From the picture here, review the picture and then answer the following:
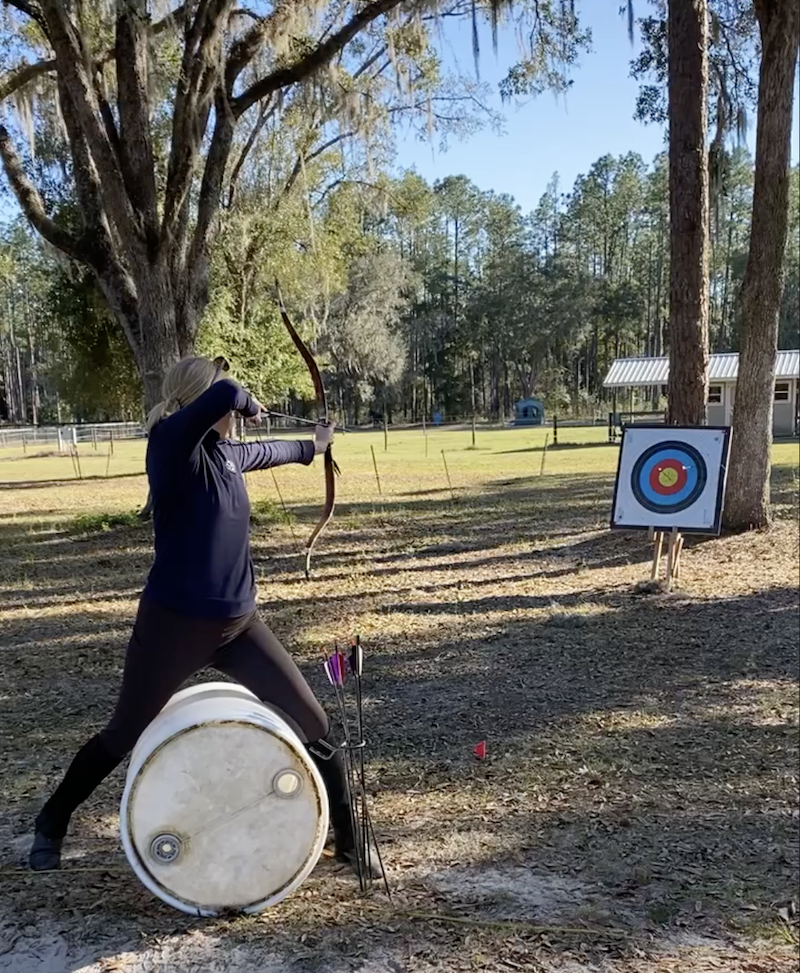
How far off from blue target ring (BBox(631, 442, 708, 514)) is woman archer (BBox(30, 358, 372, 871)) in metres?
4.37

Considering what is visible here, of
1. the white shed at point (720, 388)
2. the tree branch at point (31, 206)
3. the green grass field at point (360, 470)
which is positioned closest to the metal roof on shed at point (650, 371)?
the white shed at point (720, 388)

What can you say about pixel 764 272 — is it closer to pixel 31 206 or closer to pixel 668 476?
pixel 668 476

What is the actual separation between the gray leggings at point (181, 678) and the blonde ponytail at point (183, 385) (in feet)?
1.61

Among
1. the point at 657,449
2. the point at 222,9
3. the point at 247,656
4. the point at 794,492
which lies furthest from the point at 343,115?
the point at 247,656

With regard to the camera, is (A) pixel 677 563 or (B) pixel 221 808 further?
(A) pixel 677 563

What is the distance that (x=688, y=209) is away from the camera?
689 cm

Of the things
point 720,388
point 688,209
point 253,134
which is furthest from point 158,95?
point 720,388

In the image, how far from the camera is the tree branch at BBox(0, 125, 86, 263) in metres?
8.95

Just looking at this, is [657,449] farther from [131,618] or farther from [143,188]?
[143,188]

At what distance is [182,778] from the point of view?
6.58 feet

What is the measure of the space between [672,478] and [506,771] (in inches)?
139

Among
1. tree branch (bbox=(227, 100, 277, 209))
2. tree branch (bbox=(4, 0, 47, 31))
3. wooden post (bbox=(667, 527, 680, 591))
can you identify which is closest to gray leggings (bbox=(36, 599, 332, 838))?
wooden post (bbox=(667, 527, 680, 591))

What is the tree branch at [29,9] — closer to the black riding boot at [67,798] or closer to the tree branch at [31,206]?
the tree branch at [31,206]

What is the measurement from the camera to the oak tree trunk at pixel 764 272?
22.6 feet
